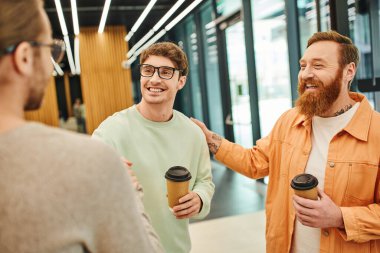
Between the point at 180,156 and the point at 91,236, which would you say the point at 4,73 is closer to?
the point at 91,236

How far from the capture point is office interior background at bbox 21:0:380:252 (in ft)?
12.0

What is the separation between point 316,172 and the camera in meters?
1.74

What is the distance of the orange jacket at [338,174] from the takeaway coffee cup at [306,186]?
215 mm

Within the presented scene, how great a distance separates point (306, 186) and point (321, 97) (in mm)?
579

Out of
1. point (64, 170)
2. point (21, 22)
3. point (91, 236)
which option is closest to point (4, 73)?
point (21, 22)

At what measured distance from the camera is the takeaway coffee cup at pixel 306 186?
1397 mm

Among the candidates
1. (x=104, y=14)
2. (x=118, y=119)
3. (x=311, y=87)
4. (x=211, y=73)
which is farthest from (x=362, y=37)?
(x=104, y=14)

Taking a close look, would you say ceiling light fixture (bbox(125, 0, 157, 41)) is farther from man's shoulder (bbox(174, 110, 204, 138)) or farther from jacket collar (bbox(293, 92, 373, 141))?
jacket collar (bbox(293, 92, 373, 141))

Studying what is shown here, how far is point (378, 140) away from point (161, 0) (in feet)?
23.0

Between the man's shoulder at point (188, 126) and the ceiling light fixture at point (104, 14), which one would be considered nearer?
the man's shoulder at point (188, 126)

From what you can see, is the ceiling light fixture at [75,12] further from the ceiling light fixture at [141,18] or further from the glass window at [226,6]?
the glass window at [226,6]

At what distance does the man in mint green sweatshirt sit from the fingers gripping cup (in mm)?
32

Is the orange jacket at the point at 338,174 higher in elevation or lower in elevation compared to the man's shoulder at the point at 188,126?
lower

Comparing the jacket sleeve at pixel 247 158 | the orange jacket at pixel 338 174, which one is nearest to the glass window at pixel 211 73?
the jacket sleeve at pixel 247 158
